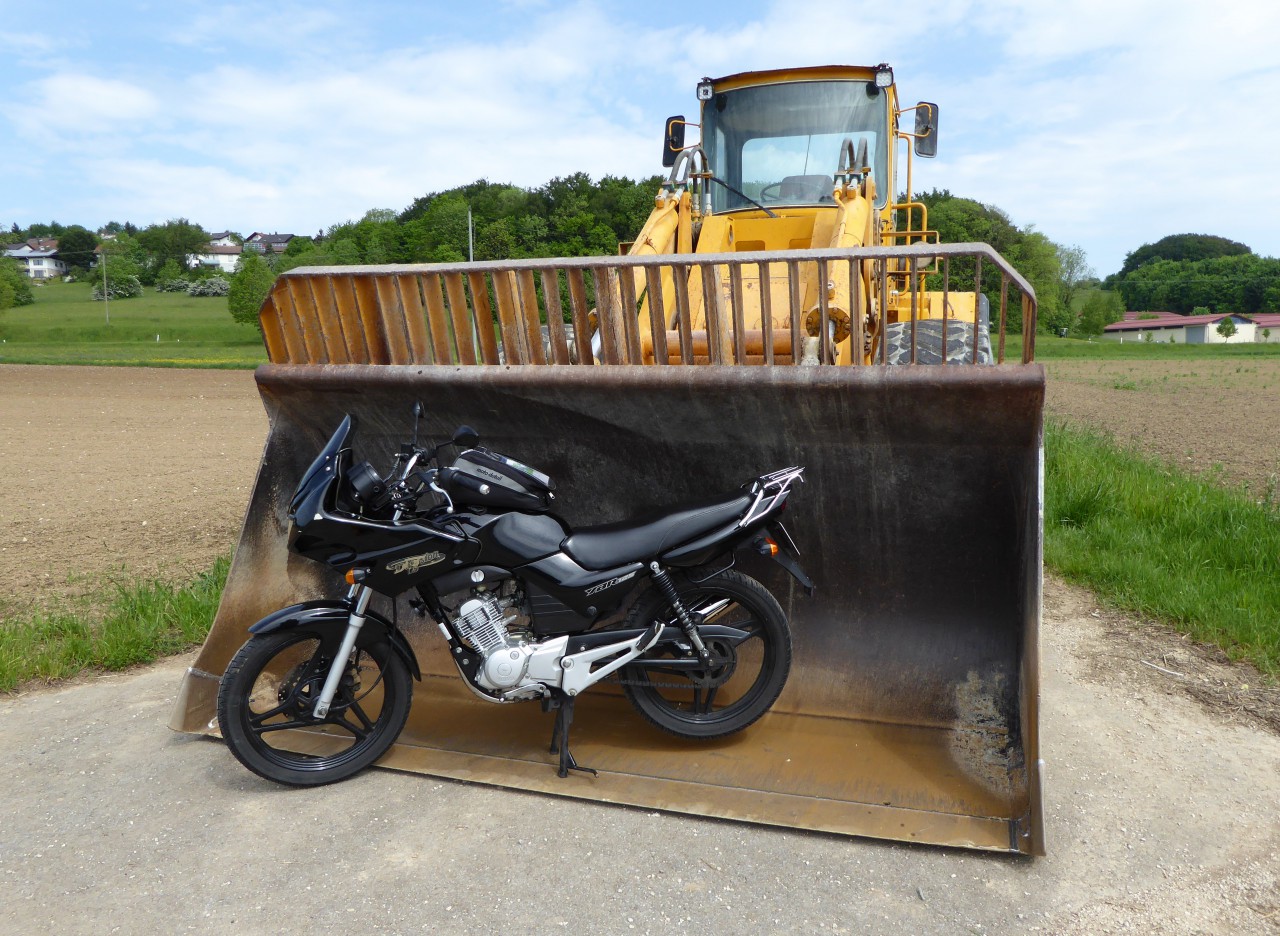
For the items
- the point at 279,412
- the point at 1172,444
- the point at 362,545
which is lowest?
the point at 1172,444

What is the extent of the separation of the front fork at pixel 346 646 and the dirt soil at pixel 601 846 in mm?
297

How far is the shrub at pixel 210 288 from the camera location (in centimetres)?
8938

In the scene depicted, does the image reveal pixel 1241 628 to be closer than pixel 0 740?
No

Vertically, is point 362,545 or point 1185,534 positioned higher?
point 362,545

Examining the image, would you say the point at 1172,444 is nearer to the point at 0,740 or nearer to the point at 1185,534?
the point at 1185,534

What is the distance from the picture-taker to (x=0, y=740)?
396 centimetres

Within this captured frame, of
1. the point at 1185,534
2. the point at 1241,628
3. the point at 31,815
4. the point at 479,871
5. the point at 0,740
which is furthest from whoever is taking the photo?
the point at 1185,534

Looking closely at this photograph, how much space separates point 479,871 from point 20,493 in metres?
7.80

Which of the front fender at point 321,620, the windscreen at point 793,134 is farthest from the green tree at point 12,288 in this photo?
the front fender at point 321,620

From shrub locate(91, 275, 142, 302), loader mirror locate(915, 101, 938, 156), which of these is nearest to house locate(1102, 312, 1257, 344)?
shrub locate(91, 275, 142, 302)

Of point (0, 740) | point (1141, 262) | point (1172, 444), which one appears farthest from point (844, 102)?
point (1141, 262)

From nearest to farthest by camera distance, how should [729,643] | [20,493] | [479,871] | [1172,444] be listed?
[479,871] → [729,643] → [20,493] → [1172,444]

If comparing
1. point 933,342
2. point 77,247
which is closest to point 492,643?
point 933,342

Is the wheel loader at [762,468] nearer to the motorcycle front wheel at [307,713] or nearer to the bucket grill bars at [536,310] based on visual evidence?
the bucket grill bars at [536,310]
